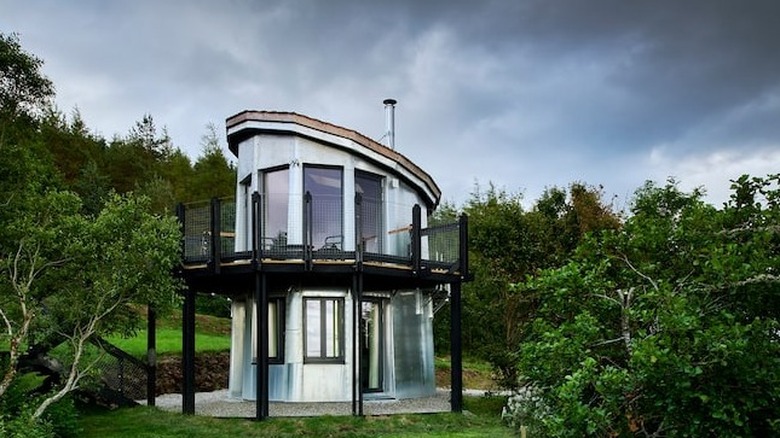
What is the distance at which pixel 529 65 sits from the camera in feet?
56.8

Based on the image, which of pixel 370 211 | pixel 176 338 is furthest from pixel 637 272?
pixel 176 338

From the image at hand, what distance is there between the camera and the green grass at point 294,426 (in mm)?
13578

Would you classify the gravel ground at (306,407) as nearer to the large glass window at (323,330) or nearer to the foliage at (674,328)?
the large glass window at (323,330)

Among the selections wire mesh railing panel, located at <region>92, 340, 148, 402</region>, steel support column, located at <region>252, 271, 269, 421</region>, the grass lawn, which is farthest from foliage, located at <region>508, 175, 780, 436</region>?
the grass lawn

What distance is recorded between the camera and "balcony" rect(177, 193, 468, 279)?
1555cm

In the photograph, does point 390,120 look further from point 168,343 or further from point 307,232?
point 168,343

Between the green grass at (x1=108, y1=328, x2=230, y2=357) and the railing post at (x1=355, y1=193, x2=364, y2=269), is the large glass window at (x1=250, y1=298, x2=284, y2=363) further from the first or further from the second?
the green grass at (x1=108, y1=328, x2=230, y2=357)

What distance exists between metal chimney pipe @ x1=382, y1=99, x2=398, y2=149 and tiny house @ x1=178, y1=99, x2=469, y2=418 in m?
1.93

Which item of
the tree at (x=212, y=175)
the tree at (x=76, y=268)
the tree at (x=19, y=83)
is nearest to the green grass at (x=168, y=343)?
the tree at (x=19, y=83)

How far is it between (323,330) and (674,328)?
11.0 metres

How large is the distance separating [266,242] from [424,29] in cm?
577

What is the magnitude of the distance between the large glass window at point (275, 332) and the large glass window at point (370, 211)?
2382mm

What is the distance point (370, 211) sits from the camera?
17719mm

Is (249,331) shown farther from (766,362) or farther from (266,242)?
(766,362)
